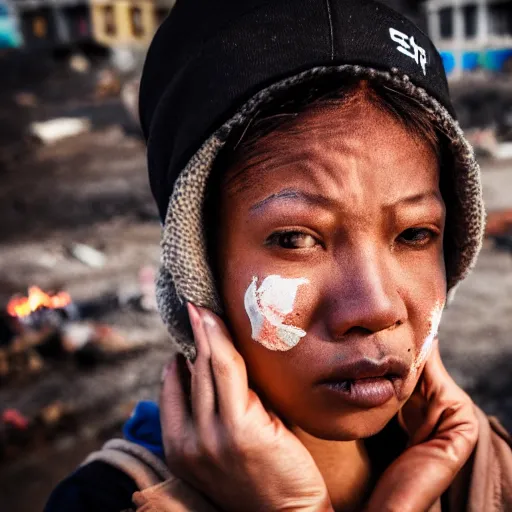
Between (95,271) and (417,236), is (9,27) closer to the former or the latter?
(95,271)

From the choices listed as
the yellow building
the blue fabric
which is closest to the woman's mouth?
the blue fabric

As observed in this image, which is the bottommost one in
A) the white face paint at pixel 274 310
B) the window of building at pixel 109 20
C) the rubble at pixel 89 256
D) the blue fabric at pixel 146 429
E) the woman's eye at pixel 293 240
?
the rubble at pixel 89 256

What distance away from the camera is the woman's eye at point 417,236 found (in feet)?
4.84

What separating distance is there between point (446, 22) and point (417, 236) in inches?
656

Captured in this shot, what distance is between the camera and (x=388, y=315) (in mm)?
1348

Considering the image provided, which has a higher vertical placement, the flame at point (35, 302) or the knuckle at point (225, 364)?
the knuckle at point (225, 364)

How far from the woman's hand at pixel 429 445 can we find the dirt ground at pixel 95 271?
101 inches

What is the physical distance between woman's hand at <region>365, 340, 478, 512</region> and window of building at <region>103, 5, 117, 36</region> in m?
17.7

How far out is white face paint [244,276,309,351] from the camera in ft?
4.63

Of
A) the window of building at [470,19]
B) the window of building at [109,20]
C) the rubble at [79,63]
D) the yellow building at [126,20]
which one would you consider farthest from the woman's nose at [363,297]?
the window of building at [109,20]

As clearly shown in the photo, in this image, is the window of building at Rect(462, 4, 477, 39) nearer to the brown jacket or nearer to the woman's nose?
the brown jacket

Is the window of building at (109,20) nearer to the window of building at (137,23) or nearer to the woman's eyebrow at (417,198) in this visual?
the window of building at (137,23)

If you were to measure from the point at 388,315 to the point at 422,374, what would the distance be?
0.55 meters

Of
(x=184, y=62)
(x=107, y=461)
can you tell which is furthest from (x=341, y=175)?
(x=107, y=461)
